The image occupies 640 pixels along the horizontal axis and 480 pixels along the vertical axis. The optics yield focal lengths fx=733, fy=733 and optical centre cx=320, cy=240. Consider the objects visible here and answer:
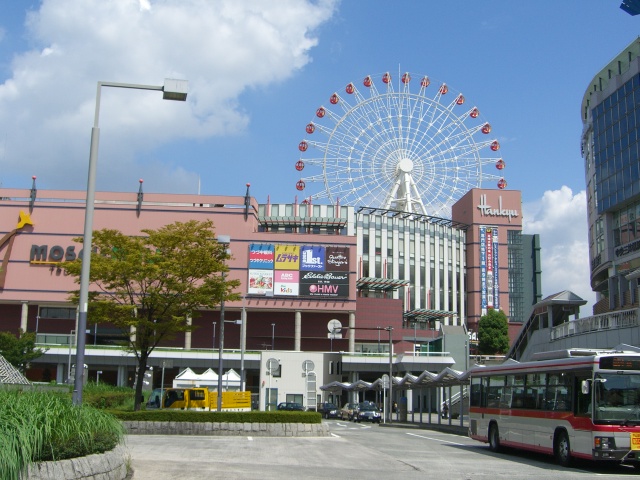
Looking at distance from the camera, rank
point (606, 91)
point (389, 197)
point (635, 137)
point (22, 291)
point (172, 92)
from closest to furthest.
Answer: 1. point (172, 92)
2. point (635, 137)
3. point (606, 91)
4. point (22, 291)
5. point (389, 197)

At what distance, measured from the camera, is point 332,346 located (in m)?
86.0

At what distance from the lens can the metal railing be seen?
32.2 m

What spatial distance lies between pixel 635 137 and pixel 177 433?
1303 inches

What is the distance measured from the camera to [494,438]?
2309 cm

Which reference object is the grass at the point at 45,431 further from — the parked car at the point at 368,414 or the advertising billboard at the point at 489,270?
the advertising billboard at the point at 489,270

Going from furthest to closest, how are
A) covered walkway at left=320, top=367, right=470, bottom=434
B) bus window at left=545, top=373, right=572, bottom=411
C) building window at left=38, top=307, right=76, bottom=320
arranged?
building window at left=38, top=307, right=76, bottom=320
covered walkway at left=320, top=367, right=470, bottom=434
bus window at left=545, top=373, right=572, bottom=411

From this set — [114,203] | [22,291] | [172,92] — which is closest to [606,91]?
[172,92]

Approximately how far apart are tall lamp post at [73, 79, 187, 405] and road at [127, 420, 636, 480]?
2455 millimetres

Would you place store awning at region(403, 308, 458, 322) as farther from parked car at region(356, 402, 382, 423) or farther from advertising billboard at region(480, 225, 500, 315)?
parked car at region(356, 402, 382, 423)

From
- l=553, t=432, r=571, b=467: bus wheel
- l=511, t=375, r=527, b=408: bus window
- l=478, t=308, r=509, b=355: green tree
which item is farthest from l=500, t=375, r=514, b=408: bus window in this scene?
l=478, t=308, r=509, b=355: green tree

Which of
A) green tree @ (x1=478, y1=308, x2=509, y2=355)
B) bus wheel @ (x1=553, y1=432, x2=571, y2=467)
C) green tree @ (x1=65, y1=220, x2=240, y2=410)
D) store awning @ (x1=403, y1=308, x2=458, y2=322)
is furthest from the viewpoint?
store awning @ (x1=403, y1=308, x2=458, y2=322)

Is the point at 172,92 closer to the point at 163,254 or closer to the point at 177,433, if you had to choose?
the point at 177,433

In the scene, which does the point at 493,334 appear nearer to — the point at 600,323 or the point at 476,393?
the point at 600,323

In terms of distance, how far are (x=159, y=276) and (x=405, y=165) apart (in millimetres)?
58837
